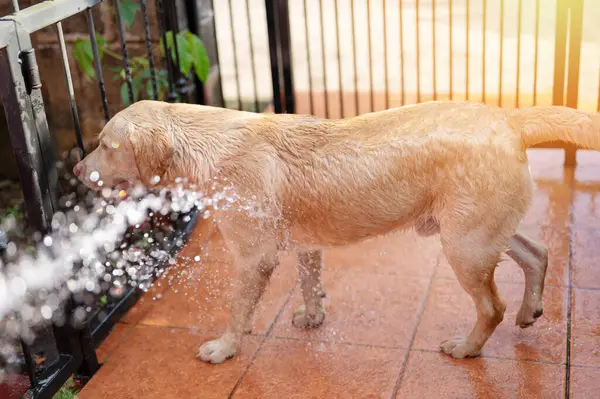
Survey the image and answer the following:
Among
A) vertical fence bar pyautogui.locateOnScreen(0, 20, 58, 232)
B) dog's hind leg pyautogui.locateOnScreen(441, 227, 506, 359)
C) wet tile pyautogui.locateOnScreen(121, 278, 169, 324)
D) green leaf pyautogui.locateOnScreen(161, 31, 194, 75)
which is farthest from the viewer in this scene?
green leaf pyautogui.locateOnScreen(161, 31, 194, 75)

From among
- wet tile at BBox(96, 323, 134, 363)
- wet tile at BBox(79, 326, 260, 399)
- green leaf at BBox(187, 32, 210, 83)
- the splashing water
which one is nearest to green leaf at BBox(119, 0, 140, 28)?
green leaf at BBox(187, 32, 210, 83)

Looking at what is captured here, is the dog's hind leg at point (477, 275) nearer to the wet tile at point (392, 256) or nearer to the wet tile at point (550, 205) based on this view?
the wet tile at point (392, 256)

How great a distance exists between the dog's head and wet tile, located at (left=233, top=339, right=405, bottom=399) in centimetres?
113

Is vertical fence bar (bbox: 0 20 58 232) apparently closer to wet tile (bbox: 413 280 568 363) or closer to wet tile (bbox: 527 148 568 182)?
wet tile (bbox: 413 280 568 363)

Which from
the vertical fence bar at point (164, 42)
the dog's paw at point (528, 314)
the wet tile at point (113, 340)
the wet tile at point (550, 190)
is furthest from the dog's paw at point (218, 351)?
the wet tile at point (550, 190)

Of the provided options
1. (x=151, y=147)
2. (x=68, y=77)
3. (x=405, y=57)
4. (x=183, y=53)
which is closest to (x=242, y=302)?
(x=151, y=147)

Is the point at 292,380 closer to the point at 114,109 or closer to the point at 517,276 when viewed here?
the point at 517,276

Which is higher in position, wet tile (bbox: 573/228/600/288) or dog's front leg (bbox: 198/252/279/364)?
dog's front leg (bbox: 198/252/279/364)

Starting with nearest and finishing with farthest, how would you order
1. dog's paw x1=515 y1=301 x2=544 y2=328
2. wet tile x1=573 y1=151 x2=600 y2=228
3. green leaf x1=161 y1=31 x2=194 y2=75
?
dog's paw x1=515 y1=301 x2=544 y2=328 < wet tile x1=573 y1=151 x2=600 y2=228 < green leaf x1=161 y1=31 x2=194 y2=75

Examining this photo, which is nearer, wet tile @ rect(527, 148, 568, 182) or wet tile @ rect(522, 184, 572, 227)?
wet tile @ rect(522, 184, 572, 227)

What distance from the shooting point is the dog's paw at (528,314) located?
422cm

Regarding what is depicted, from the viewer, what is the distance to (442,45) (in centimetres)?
906

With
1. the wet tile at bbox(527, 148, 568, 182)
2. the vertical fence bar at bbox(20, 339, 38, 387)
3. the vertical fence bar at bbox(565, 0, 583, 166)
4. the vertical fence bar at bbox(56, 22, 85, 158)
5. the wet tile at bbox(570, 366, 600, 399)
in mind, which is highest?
the vertical fence bar at bbox(56, 22, 85, 158)

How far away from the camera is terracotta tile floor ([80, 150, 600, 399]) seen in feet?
13.2
